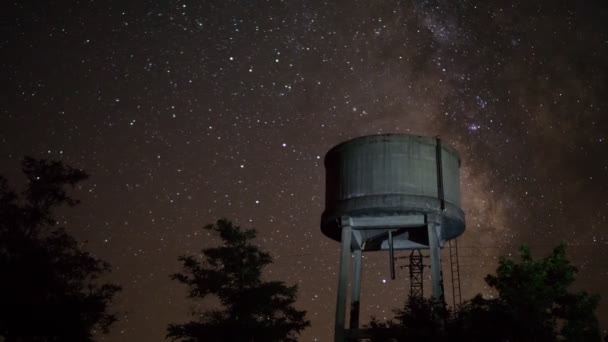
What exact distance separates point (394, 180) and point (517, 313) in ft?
Answer: 17.5

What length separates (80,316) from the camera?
69.9 ft

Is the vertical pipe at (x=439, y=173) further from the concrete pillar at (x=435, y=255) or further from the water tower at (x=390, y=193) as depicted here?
the concrete pillar at (x=435, y=255)

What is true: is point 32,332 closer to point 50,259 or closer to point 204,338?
point 50,259

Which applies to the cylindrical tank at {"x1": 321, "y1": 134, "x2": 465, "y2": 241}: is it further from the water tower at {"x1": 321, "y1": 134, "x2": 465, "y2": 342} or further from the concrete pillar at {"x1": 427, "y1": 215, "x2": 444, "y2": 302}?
the concrete pillar at {"x1": 427, "y1": 215, "x2": 444, "y2": 302}

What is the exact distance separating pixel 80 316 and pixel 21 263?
242 cm

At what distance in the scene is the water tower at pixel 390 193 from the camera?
21000 mm

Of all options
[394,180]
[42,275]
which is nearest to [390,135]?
[394,180]

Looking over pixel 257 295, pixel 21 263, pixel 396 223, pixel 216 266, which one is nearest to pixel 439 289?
pixel 396 223

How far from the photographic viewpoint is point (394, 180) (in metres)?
21.3

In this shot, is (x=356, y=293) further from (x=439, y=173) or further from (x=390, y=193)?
(x=439, y=173)

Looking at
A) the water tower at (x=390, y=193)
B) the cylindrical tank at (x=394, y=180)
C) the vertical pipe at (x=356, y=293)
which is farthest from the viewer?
the vertical pipe at (x=356, y=293)

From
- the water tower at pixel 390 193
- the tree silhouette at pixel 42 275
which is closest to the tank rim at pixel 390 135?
the water tower at pixel 390 193

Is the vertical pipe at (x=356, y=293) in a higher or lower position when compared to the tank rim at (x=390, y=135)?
lower

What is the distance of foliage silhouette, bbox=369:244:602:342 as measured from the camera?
18.8 metres
